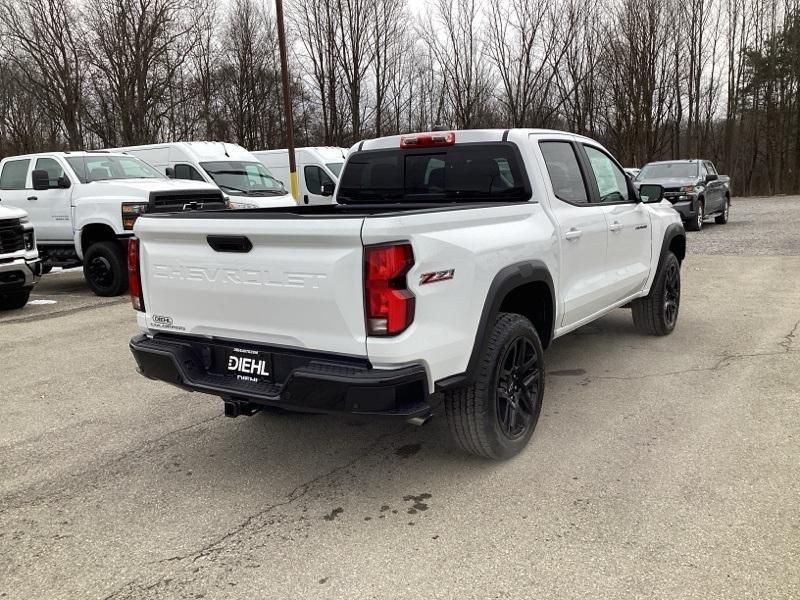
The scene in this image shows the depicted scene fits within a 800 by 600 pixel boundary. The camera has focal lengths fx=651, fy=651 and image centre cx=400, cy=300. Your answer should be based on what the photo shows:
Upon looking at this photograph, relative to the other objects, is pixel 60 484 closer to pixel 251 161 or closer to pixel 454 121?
pixel 251 161

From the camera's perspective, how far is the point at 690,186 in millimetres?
15430

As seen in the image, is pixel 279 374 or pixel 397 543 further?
pixel 279 374

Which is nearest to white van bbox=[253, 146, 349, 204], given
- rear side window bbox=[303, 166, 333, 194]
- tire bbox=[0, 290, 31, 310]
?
rear side window bbox=[303, 166, 333, 194]

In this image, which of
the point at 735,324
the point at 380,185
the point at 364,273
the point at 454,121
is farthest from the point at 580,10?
the point at 364,273

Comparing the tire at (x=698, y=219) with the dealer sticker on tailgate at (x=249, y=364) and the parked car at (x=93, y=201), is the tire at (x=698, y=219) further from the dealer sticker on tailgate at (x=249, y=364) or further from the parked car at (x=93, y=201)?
the dealer sticker on tailgate at (x=249, y=364)

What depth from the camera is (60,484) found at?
138 inches

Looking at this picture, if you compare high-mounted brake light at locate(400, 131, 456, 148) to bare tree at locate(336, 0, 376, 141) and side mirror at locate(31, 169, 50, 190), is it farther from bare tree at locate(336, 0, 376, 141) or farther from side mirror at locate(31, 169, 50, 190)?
bare tree at locate(336, 0, 376, 141)

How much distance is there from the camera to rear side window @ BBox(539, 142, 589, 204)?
4293 mm

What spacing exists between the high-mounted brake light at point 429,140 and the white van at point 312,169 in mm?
11515

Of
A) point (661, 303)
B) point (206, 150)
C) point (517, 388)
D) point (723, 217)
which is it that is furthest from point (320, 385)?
point (723, 217)

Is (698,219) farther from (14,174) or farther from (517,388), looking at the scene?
(14,174)

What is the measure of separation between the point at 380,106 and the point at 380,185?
29.8m

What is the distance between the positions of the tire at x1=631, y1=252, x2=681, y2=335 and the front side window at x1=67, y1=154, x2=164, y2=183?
765cm

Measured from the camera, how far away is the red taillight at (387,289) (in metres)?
2.74
